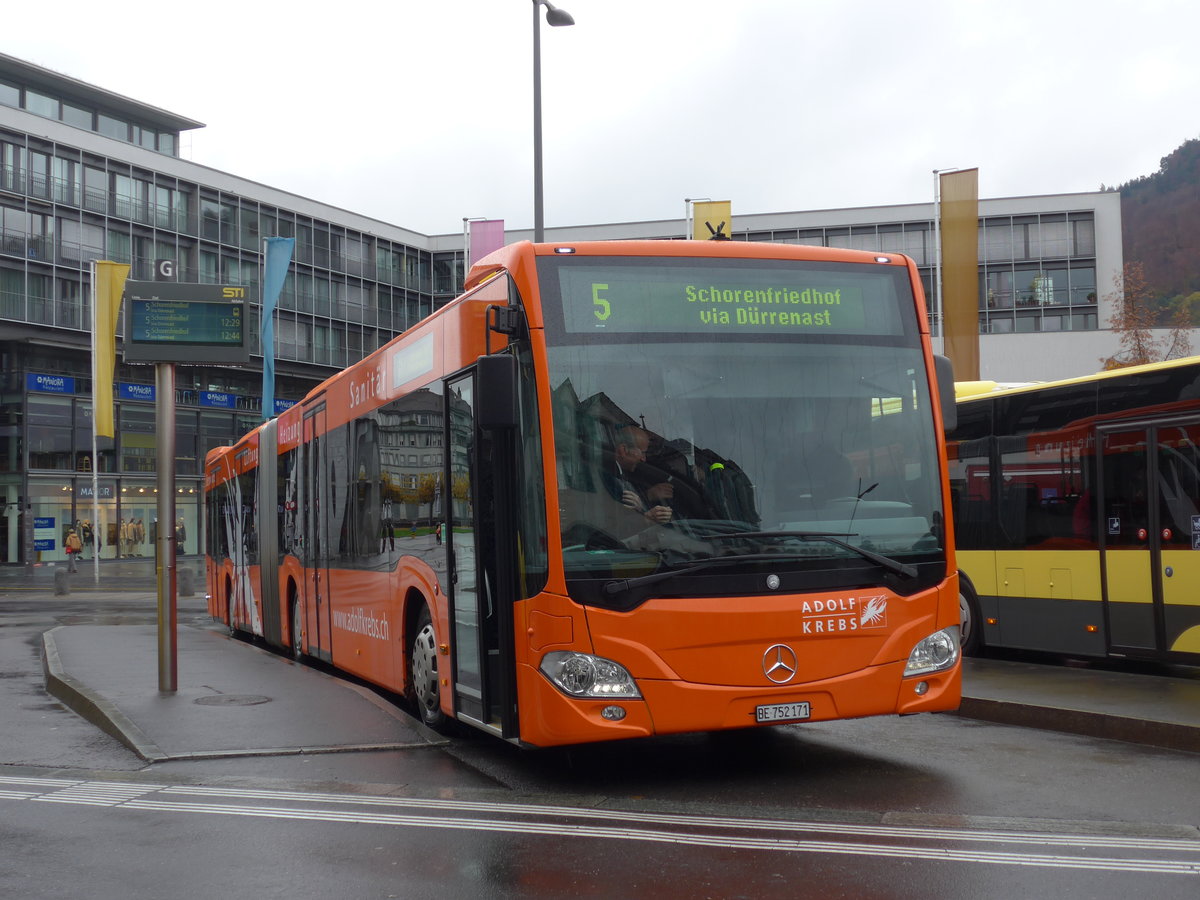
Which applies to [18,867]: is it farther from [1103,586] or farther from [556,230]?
[556,230]

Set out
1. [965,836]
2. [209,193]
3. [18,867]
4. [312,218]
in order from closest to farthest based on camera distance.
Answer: [18,867] < [965,836] < [209,193] < [312,218]

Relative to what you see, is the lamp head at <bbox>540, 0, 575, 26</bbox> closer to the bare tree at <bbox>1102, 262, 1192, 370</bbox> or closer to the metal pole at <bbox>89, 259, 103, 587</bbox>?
the metal pole at <bbox>89, 259, 103, 587</bbox>

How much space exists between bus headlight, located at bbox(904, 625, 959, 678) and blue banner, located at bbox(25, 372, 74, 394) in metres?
48.0

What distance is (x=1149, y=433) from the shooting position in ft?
38.4

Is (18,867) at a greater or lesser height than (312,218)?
lesser

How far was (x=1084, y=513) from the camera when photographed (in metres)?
12.4

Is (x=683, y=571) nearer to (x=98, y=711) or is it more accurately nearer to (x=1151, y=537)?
(x=98, y=711)

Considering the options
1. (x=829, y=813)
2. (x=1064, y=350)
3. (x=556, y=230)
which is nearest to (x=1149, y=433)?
(x=829, y=813)

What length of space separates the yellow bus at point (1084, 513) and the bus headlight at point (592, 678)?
622 centimetres

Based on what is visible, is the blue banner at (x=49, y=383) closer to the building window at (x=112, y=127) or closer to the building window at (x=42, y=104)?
the building window at (x=42, y=104)

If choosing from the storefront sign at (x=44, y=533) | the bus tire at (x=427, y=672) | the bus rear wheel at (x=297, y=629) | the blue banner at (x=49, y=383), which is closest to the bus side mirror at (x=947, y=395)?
the bus tire at (x=427, y=672)

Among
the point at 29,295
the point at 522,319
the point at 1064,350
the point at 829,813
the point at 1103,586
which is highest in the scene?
the point at 29,295

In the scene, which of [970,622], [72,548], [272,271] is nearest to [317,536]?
[970,622]

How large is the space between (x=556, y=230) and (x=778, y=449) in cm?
6005
